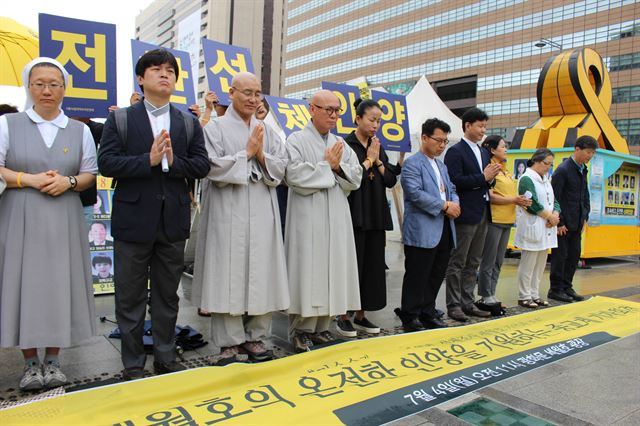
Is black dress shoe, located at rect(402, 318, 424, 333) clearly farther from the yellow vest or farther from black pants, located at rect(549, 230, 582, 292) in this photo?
black pants, located at rect(549, 230, 582, 292)

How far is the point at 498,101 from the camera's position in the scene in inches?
1622

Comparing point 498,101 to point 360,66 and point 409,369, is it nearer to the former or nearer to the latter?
point 360,66

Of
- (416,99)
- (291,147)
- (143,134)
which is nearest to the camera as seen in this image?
(143,134)

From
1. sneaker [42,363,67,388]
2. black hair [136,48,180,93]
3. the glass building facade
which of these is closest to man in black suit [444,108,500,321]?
black hair [136,48,180,93]

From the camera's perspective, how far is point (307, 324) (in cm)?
341

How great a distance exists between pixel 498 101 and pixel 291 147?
1654 inches

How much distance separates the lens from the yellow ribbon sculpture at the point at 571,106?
8828 millimetres

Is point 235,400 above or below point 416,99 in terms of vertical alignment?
below

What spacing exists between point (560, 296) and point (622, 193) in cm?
508

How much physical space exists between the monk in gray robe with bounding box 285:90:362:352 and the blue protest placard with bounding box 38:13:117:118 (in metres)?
1.42

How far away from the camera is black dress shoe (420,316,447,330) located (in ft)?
13.4

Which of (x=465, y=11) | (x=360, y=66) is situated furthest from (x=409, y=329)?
(x=360, y=66)

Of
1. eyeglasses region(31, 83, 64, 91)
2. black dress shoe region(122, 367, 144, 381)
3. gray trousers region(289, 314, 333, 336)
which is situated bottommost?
black dress shoe region(122, 367, 144, 381)

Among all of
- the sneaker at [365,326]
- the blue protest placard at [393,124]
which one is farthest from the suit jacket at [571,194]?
the sneaker at [365,326]
